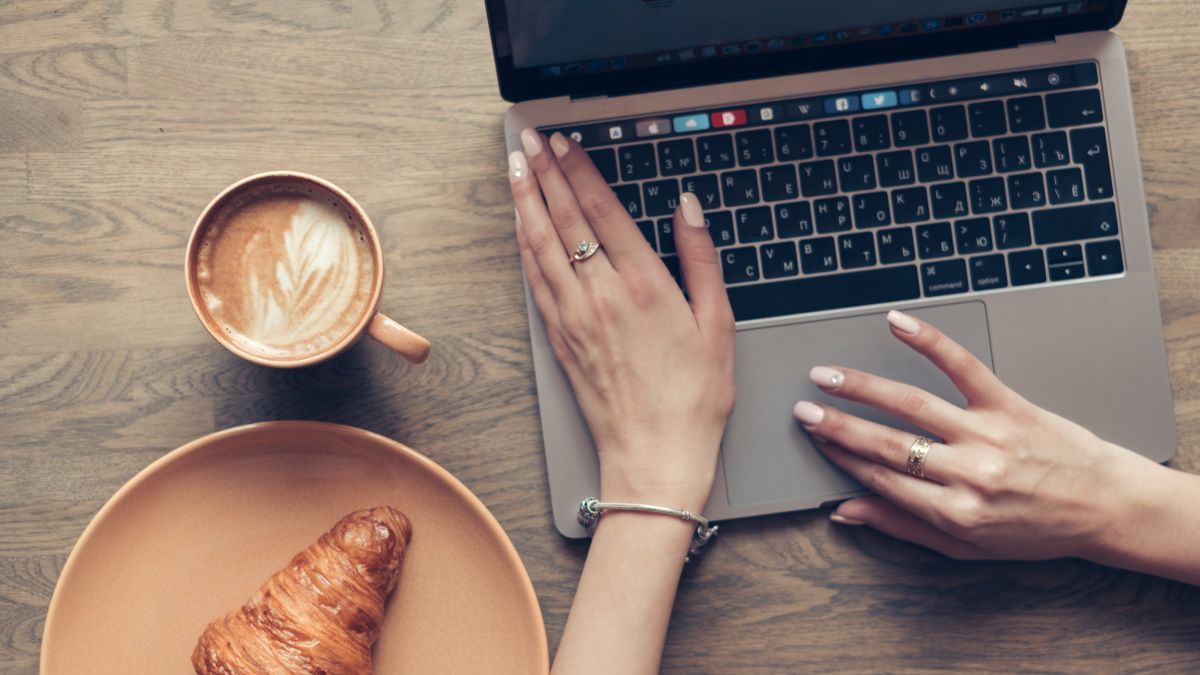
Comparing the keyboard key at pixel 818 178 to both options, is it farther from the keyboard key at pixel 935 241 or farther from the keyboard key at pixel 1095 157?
the keyboard key at pixel 1095 157

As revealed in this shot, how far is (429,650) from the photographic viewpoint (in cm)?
83

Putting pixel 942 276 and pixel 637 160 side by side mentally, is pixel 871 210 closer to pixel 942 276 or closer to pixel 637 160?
pixel 942 276

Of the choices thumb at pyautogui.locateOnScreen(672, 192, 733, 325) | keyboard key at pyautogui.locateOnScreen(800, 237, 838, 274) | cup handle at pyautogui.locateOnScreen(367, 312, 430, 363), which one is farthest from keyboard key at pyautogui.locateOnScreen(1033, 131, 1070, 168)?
cup handle at pyautogui.locateOnScreen(367, 312, 430, 363)

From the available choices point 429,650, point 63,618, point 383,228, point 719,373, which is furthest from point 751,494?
point 63,618

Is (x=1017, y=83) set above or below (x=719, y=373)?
above

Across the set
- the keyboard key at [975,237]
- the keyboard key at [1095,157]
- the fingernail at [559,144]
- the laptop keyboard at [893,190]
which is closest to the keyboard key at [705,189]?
the laptop keyboard at [893,190]

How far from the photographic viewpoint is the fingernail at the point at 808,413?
32.1 inches

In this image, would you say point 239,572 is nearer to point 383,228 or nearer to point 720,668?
point 383,228

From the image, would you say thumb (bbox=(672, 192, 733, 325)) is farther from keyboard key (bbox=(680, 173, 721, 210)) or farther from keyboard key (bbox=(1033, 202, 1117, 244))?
keyboard key (bbox=(1033, 202, 1117, 244))

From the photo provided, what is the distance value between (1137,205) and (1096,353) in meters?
0.14

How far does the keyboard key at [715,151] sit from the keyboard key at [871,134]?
0.12 meters

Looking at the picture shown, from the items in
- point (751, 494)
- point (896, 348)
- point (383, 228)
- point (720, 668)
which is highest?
point (383, 228)

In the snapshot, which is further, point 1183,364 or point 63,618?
point 1183,364

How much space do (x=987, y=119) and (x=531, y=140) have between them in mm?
413
